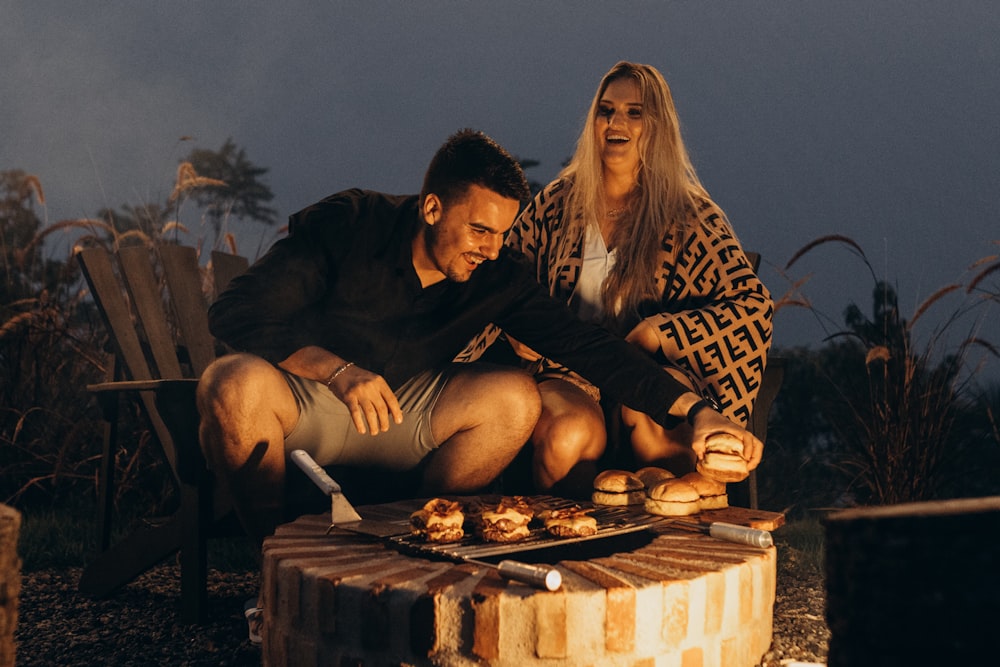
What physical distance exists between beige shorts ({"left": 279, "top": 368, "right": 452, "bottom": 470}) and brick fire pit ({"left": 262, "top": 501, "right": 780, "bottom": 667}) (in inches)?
32.7

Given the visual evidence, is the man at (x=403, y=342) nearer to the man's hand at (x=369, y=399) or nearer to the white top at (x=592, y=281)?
the man's hand at (x=369, y=399)

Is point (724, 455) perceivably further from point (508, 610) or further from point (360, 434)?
point (360, 434)

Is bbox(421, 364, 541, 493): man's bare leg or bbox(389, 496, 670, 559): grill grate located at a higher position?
bbox(421, 364, 541, 493): man's bare leg

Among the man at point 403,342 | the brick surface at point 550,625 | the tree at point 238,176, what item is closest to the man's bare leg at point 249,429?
the man at point 403,342

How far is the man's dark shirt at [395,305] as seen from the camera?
2846 millimetres

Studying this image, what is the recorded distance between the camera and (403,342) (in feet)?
9.97

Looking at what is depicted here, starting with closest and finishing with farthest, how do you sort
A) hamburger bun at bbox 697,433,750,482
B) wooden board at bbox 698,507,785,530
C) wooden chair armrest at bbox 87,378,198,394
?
wooden board at bbox 698,507,785,530
hamburger bun at bbox 697,433,750,482
wooden chair armrest at bbox 87,378,198,394

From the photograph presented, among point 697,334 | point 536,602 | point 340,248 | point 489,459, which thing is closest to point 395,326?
point 340,248

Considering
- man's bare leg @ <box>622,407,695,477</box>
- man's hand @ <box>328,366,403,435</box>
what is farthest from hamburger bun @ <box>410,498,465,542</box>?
man's bare leg @ <box>622,407,695,477</box>

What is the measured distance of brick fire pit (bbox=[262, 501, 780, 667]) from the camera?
168cm

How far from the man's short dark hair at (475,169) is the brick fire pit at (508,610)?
1190mm

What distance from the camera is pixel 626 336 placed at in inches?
127

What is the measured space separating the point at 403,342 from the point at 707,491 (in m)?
1.07

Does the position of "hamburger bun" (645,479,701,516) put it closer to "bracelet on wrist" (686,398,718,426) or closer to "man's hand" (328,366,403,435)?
"bracelet on wrist" (686,398,718,426)
